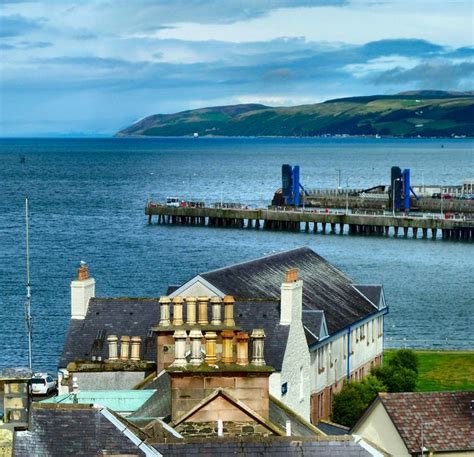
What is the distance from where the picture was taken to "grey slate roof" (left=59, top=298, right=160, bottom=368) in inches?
1633

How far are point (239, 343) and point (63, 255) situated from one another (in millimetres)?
105859

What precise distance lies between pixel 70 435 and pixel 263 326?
24.8 meters

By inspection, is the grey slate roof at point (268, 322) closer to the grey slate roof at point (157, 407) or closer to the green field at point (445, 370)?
the green field at point (445, 370)

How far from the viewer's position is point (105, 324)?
42.3m

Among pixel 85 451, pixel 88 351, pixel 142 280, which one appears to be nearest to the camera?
pixel 85 451

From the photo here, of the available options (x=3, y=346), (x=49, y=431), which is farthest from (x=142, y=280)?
(x=49, y=431)

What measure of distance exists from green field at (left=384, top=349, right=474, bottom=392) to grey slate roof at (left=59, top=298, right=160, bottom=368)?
1388cm

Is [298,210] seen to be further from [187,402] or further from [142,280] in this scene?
[187,402]

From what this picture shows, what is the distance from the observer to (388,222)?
158125 mm

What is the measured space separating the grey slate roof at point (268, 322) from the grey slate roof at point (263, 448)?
2271cm

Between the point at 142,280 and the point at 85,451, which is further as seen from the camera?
the point at 142,280

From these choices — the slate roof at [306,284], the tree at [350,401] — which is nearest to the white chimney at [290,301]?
the slate roof at [306,284]

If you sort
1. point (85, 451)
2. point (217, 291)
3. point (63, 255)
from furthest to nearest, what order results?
point (63, 255), point (217, 291), point (85, 451)

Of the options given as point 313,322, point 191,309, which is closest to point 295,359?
point 313,322
